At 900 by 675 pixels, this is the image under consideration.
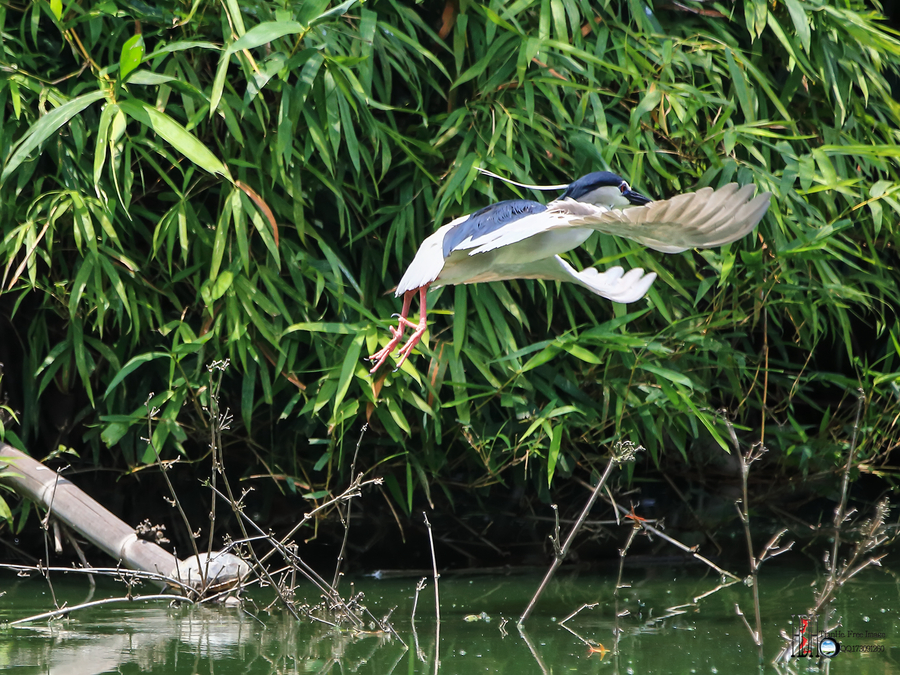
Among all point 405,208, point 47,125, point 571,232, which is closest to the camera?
point 571,232

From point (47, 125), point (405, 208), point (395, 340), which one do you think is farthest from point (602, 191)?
point (47, 125)

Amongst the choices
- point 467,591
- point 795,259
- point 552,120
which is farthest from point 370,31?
point 467,591

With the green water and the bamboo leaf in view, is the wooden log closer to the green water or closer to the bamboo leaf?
the green water

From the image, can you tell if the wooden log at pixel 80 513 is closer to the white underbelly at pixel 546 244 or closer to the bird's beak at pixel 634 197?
the white underbelly at pixel 546 244

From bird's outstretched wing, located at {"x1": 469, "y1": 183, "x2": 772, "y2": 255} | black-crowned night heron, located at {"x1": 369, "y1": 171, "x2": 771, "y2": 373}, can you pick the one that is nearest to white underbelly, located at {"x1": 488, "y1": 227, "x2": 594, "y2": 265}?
black-crowned night heron, located at {"x1": 369, "y1": 171, "x2": 771, "y2": 373}

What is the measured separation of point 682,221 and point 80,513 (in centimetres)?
165

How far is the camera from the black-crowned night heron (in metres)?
1.67

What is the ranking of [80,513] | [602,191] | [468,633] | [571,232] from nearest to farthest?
[571,232]
[602,191]
[468,633]
[80,513]

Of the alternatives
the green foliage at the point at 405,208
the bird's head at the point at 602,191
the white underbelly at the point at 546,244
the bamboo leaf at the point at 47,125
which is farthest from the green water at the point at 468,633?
the bamboo leaf at the point at 47,125

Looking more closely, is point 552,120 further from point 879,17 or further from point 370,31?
point 879,17

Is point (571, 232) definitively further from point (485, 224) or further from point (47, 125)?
point (47, 125)

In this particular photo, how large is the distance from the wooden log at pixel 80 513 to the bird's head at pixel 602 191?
132 centimetres

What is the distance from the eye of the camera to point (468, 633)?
7.70 feet

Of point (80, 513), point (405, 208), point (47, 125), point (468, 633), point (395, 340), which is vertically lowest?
point (468, 633)
